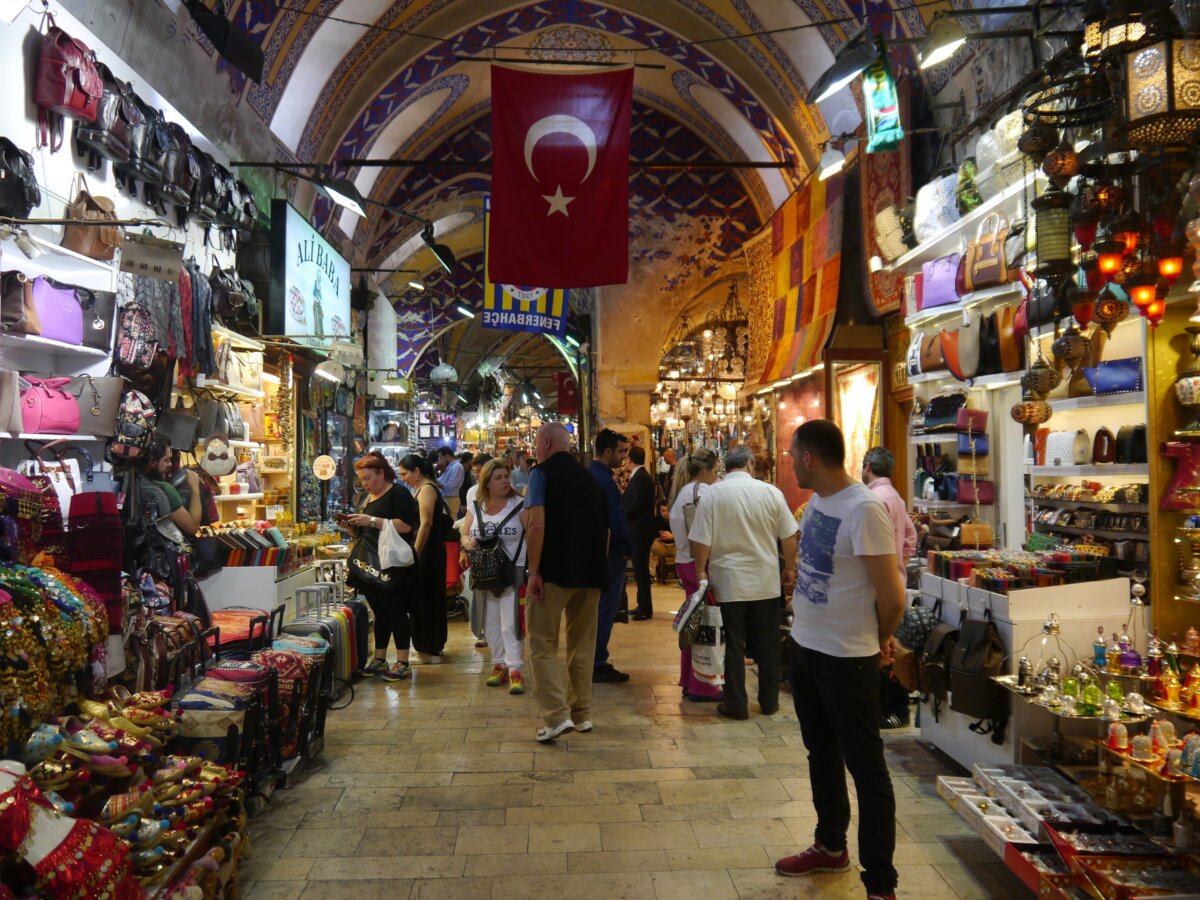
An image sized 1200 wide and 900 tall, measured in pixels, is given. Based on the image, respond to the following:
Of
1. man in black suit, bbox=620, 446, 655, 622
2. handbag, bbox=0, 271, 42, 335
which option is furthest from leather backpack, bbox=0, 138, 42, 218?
man in black suit, bbox=620, 446, 655, 622

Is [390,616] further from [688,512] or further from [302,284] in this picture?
[302,284]

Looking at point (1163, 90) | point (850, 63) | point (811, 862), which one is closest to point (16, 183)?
point (811, 862)

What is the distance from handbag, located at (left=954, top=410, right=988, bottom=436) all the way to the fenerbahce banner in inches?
213

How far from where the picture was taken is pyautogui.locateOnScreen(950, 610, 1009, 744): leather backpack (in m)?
3.16

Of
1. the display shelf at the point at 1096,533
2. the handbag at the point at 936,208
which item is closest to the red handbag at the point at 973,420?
the display shelf at the point at 1096,533

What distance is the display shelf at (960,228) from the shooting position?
15.9ft

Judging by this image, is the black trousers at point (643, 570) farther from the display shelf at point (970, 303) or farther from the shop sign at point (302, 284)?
the shop sign at point (302, 284)

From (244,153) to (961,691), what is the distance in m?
6.37

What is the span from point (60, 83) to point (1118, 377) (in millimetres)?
4940

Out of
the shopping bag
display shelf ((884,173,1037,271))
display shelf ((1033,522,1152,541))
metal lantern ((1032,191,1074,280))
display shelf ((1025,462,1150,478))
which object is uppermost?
display shelf ((884,173,1037,271))

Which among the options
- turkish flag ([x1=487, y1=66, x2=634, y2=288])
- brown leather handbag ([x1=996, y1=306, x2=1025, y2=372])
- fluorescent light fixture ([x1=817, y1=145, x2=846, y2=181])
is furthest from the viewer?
fluorescent light fixture ([x1=817, y1=145, x2=846, y2=181])

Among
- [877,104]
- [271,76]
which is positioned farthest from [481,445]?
[877,104]

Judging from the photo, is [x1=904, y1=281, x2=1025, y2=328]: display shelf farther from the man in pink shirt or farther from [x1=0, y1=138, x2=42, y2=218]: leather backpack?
[x1=0, y1=138, x2=42, y2=218]: leather backpack

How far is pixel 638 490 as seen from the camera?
691 cm
